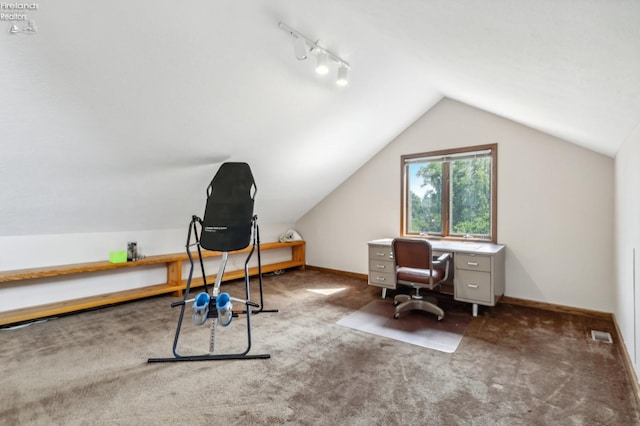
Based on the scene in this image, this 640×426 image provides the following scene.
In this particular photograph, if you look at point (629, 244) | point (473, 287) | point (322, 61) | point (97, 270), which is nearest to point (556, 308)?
point (473, 287)

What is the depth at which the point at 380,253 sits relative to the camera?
13.2ft

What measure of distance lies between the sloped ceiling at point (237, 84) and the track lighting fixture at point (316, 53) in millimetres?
82

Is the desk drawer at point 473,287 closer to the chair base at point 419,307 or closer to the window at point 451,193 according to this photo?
the chair base at point 419,307

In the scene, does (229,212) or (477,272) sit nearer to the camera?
(229,212)

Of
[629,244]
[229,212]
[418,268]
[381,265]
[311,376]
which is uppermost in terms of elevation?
[229,212]

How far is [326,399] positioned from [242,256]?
3.65 meters

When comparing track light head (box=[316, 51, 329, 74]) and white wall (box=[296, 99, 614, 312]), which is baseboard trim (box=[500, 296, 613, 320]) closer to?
white wall (box=[296, 99, 614, 312])

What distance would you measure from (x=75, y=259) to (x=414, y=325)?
405 centimetres

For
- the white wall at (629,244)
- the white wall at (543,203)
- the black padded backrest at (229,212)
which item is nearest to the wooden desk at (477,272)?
the white wall at (543,203)

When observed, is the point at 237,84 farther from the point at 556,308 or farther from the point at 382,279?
the point at 556,308

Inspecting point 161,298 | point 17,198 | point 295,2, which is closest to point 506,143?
point 295,2

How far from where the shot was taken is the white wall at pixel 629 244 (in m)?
2.05

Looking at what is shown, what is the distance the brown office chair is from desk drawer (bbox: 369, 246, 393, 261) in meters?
0.42

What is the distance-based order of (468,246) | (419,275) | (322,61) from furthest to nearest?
(468,246), (419,275), (322,61)
